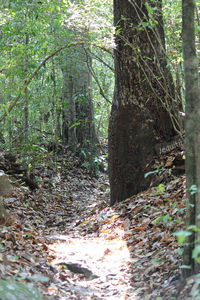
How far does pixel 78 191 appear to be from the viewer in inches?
452

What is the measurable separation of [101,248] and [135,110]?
3128mm

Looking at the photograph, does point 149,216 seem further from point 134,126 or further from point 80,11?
point 80,11

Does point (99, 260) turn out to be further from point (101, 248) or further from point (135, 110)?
point (135, 110)

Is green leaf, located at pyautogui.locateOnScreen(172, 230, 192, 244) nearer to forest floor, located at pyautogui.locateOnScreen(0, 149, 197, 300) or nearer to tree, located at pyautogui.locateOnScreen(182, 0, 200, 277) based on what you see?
forest floor, located at pyautogui.locateOnScreen(0, 149, 197, 300)

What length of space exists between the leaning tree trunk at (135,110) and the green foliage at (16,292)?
4711 millimetres

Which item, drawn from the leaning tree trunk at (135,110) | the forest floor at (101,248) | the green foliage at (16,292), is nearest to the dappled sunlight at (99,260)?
the forest floor at (101,248)

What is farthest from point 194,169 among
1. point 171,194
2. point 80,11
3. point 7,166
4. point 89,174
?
point 89,174

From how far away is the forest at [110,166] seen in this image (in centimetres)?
349

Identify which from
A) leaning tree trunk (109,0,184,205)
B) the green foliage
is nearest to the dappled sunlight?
the green foliage

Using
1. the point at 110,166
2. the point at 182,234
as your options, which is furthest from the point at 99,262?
the point at 110,166

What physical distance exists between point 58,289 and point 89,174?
9.46 metres

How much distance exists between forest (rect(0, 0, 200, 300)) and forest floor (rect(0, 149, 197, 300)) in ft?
0.07

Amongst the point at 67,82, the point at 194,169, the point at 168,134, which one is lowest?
the point at 194,169

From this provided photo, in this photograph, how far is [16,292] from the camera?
272 centimetres
